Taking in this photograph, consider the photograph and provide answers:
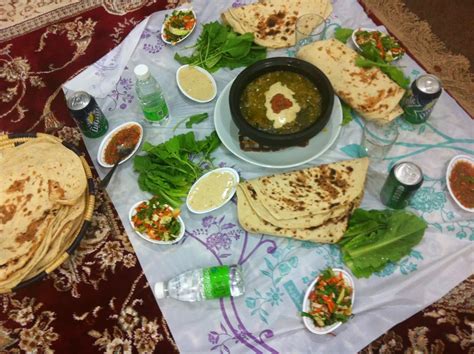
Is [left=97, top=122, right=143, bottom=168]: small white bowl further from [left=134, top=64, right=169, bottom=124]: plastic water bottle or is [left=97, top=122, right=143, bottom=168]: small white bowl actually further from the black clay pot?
the black clay pot

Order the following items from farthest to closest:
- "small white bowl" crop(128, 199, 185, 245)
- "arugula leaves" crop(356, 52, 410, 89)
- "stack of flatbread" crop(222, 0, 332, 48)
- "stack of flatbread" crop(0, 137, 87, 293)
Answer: "stack of flatbread" crop(222, 0, 332, 48) → "arugula leaves" crop(356, 52, 410, 89) → "small white bowl" crop(128, 199, 185, 245) → "stack of flatbread" crop(0, 137, 87, 293)

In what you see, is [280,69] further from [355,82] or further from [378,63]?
[378,63]

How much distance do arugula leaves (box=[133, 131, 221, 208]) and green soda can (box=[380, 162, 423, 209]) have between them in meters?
0.80

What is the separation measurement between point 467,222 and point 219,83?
4.37ft

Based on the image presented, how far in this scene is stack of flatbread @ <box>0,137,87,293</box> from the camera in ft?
5.04

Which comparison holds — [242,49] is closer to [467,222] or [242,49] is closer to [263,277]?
[263,277]

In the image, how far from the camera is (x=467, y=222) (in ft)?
5.75

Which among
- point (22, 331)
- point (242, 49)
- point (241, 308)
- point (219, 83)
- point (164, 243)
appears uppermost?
point (242, 49)

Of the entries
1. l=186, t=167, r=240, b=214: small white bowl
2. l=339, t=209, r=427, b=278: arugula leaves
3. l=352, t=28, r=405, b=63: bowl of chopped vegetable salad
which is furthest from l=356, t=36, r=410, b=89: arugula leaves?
l=186, t=167, r=240, b=214: small white bowl

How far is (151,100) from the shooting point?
2010 mm

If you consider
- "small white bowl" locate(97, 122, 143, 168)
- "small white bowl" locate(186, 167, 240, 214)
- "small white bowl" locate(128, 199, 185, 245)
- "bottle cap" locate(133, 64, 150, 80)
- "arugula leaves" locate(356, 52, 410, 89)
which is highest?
"bottle cap" locate(133, 64, 150, 80)

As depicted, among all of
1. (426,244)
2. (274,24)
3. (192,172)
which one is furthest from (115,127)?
(426,244)

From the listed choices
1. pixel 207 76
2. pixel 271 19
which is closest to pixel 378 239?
pixel 207 76

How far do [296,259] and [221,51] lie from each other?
1.14m
